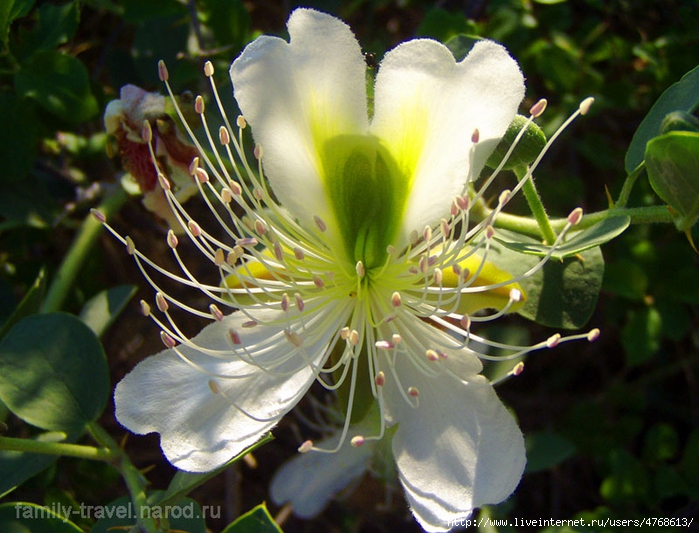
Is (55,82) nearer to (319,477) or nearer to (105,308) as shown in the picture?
(105,308)

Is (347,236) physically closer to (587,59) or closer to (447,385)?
(447,385)

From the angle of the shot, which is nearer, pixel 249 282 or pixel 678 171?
pixel 678 171

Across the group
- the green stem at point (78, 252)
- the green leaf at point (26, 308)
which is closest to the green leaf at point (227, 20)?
the green stem at point (78, 252)

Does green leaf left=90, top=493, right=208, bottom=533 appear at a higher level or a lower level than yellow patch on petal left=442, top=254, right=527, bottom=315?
lower

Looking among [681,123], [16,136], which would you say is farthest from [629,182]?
[16,136]

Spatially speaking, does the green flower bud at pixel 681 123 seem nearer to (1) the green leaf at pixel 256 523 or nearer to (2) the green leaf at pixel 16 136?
(1) the green leaf at pixel 256 523

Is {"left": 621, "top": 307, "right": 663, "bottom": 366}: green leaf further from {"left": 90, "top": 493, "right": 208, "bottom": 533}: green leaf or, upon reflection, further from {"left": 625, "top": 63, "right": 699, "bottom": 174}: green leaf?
{"left": 90, "top": 493, "right": 208, "bottom": 533}: green leaf

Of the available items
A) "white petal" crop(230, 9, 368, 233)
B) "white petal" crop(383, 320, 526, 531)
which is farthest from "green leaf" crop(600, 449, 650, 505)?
"white petal" crop(230, 9, 368, 233)

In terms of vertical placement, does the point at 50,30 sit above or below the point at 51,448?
above
